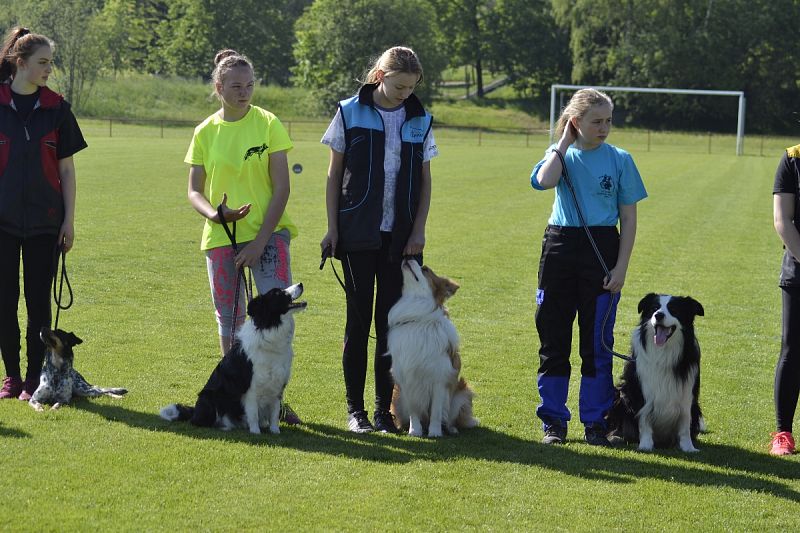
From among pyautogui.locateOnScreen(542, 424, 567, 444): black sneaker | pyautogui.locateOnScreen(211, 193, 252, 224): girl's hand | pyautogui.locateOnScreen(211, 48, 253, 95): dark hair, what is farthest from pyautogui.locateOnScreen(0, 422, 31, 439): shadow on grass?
pyautogui.locateOnScreen(542, 424, 567, 444): black sneaker

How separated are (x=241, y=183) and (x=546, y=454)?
7.49 feet

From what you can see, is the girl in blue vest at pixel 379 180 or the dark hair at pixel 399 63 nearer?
the dark hair at pixel 399 63

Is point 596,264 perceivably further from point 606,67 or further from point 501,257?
point 606,67

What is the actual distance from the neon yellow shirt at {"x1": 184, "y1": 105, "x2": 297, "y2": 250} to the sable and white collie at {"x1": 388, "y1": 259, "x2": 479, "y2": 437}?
0.89 meters

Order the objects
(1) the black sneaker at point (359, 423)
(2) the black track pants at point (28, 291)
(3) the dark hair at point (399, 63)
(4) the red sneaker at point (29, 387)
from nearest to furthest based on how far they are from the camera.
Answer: (3) the dark hair at point (399, 63) < (1) the black sneaker at point (359, 423) < (2) the black track pants at point (28, 291) < (4) the red sneaker at point (29, 387)

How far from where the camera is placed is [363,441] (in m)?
5.65

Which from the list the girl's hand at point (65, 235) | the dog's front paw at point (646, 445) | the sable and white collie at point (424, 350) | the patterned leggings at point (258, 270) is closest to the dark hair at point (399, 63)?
the sable and white collie at point (424, 350)

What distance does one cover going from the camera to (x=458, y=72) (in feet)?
301

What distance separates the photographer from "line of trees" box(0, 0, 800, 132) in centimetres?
6456

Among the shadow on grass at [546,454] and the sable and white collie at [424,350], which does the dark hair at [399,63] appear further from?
the shadow on grass at [546,454]

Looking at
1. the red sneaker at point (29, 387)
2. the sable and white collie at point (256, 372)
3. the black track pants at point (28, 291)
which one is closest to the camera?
the sable and white collie at point (256, 372)

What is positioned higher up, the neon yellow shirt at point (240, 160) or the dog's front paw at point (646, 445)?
the neon yellow shirt at point (240, 160)

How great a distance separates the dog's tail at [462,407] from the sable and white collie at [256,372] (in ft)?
3.27

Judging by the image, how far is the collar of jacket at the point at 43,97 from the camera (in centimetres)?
585
